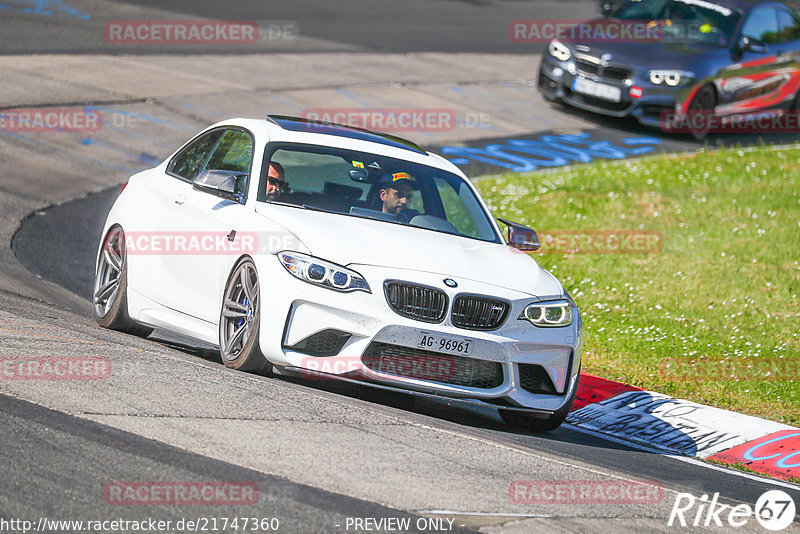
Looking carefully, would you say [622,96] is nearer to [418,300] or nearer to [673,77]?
[673,77]

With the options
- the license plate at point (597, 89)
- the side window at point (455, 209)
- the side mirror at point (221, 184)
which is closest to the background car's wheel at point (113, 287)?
the side mirror at point (221, 184)

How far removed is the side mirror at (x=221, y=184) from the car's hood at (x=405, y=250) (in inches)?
11.4

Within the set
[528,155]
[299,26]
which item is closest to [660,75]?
[528,155]

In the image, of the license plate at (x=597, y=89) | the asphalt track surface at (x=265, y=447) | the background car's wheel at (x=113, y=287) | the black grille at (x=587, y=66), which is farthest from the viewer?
the black grille at (x=587, y=66)

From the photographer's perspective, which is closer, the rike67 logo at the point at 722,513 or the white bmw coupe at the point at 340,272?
the rike67 logo at the point at 722,513

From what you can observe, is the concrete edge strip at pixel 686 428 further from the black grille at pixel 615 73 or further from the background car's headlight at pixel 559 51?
the background car's headlight at pixel 559 51

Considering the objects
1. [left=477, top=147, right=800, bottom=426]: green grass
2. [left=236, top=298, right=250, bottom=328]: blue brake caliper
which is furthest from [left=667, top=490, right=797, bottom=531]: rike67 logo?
[left=477, top=147, right=800, bottom=426]: green grass

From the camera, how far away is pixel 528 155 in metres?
18.2

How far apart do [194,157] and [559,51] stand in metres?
11.9

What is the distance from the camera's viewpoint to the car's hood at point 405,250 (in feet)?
23.7

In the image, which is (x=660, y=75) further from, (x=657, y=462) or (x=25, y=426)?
(x=25, y=426)

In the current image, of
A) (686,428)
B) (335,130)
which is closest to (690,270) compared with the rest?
(686,428)

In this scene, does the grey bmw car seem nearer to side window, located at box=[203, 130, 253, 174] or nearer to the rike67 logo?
side window, located at box=[203, 130, 253, 174]

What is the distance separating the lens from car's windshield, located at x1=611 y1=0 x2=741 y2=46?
20.0 meters
